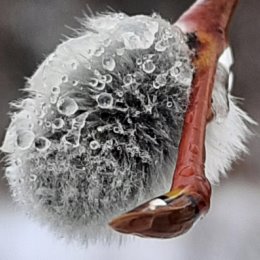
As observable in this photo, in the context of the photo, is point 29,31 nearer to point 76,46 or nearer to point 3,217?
point 3,217

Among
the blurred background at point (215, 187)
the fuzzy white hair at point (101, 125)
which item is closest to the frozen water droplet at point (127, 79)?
the fuzzy white hair at point (101, 125)

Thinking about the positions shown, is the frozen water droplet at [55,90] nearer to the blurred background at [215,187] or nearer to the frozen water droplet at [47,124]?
the frozen water droplet at [47,124]

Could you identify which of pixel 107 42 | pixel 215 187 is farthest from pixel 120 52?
pixel 215 187

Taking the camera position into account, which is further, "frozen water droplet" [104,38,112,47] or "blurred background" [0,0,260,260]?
"blurred background" [0,0,260,260]

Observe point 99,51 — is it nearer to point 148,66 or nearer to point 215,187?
point 148,66

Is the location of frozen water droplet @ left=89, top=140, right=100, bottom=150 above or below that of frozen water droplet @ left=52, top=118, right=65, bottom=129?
below

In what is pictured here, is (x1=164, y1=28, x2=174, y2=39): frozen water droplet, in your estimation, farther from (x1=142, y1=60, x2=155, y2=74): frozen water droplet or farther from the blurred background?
the blurred background

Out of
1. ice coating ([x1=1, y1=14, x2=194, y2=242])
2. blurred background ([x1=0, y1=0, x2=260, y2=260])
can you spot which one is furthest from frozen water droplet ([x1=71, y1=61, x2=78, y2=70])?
blurred background ([x1=0, y1=0, x2=260, y2=260])

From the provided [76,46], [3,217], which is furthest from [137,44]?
[3,217]
